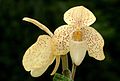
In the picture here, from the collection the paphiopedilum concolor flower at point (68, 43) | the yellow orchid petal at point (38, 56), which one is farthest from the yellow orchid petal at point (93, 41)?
the yellow orchid petal at point (38, 56)

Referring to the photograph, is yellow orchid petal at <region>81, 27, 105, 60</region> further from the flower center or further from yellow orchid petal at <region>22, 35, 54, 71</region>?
yellow orchid petal at <region>22, 35, 54, 71</region>

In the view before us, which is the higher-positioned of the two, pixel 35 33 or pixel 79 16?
pixel 79 16

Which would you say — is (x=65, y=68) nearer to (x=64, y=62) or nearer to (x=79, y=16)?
(x=64, y=62)

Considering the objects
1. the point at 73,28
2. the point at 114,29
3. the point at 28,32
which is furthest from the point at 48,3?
the point at 73,28

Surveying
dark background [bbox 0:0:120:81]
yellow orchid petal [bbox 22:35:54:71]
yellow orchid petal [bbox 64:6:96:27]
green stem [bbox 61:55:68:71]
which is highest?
yellow orchid petal [bbox 64:6:96:27]

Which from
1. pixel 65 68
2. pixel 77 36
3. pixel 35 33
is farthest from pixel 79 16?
pixel 35 33

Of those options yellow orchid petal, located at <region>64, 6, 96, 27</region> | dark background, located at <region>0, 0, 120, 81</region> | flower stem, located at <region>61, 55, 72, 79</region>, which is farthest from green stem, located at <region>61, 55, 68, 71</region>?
dark background, located at <region>0, 0, 120, 81</region>
